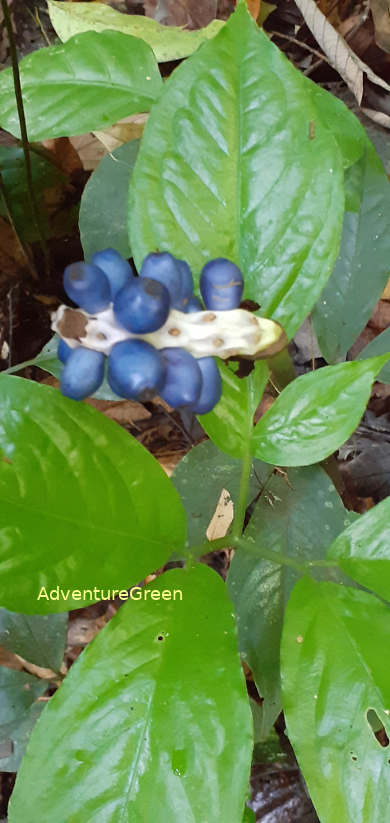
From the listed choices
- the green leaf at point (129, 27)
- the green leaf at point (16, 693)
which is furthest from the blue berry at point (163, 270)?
the green leaf at point (129, 27)

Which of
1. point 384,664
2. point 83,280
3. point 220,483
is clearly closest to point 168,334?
point 83,280

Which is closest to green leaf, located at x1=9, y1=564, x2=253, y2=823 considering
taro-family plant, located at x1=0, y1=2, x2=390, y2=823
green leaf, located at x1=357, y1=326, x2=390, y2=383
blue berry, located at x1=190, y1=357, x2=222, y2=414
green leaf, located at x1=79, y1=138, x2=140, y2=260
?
taro-family plant, located at x1=0, y1=2, x2=390, y2=823

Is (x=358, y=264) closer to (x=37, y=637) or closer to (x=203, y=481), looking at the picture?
(x=203, y=481)

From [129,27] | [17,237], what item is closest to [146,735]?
[17,237]

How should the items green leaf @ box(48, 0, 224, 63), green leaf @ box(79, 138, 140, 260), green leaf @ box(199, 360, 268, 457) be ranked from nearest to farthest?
green leaf @ box(199, 360, 268, 457) → green leaf @ box(79, 138, 140, 260) → green leaf @ box(48, 0, 224, 63)

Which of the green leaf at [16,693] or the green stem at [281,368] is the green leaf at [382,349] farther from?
the green leaf at [16,693]

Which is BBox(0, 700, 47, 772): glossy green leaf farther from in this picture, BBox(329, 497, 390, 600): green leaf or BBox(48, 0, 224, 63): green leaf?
BBox(48, 0, 224, 63): green leaf
